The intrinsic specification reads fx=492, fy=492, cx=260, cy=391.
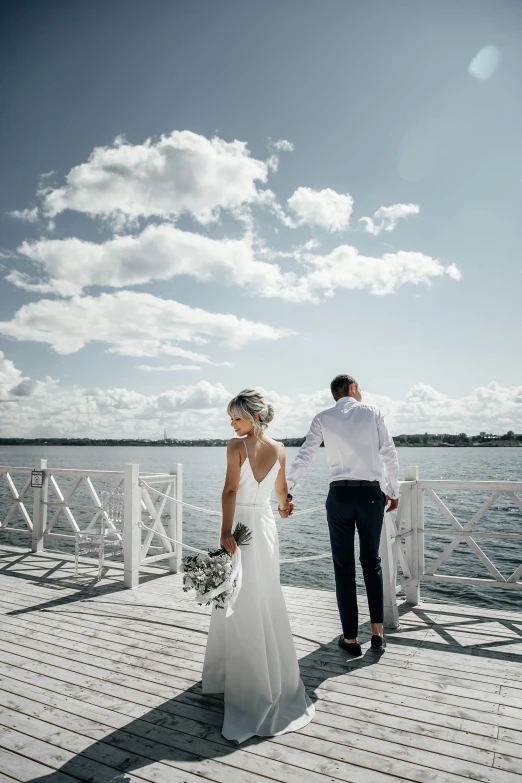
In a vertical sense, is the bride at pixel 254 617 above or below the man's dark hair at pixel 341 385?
below

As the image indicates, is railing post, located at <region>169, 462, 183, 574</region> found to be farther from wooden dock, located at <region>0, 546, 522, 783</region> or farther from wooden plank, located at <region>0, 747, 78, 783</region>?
wooden plank, located at <region>0, 747, 78, 783</region>

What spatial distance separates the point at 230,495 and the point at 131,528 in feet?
12.0

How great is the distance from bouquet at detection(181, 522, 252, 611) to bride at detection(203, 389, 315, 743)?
0.12 metres

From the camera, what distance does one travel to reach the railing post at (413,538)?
5371mm

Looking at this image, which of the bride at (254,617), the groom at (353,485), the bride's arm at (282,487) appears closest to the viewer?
the bride at (254,617)

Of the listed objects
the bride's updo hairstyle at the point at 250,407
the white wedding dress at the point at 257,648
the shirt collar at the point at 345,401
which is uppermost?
the shirt collar at the point at 345,401

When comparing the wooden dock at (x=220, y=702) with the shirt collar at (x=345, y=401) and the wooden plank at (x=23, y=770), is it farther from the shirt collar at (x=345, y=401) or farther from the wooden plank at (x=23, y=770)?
the shirt collar at (x=345, y=401)

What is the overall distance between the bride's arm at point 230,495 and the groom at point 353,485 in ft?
2.52

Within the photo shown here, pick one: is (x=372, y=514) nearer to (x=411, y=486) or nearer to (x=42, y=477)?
(x=411, y=486)

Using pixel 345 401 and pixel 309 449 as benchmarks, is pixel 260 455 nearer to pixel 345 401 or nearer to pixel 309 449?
pixel 309 449

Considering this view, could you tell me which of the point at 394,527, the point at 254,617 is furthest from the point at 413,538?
the point at 254,617

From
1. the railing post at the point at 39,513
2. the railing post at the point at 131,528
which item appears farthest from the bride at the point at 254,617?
the railing post at the point at 39,513

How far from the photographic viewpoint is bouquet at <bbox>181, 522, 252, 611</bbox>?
2.89m

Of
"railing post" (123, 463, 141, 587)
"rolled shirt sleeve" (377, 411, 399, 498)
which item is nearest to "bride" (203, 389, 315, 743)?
"rolled shirt sleeve" (377, 411, 399, 498)
